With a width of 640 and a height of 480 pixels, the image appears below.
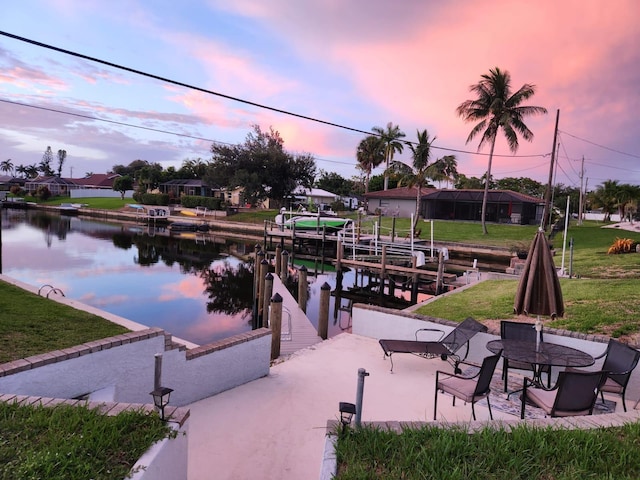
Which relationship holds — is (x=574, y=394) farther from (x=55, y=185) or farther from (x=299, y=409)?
(x=55, y=185)

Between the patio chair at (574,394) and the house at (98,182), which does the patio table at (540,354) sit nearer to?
the patio chair at (574,394)

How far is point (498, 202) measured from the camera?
1594 inches

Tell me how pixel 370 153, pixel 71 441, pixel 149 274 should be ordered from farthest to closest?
pixel 370 153, pixel 149 274, pixel 71 441

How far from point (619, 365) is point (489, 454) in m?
3.48

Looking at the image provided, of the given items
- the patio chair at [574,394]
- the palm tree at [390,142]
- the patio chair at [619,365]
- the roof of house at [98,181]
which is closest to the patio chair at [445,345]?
the patio chair at [619,365]

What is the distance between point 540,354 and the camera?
5.52 metres

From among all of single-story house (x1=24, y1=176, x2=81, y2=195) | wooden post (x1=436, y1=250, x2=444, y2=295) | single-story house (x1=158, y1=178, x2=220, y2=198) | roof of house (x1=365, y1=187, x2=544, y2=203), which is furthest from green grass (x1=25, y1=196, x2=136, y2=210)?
wooden post (x1=436, y1=250, x2=444, y2=295)

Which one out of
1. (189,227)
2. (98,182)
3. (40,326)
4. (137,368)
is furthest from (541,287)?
(98,182)

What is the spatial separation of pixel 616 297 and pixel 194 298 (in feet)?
47.0

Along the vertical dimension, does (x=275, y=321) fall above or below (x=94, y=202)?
below

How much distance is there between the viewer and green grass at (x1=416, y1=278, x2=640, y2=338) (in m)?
7.53

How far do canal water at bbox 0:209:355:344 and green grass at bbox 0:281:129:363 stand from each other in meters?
4.67

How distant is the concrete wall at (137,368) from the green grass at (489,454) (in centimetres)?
281

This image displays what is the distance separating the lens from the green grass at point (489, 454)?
9.80 feet
